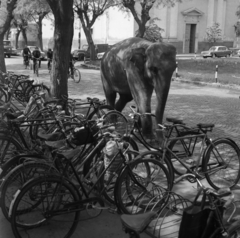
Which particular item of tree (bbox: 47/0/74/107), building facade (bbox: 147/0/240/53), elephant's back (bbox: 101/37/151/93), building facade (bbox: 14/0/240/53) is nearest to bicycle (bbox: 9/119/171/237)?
elephant's back (bbox: 101/37/151/93)

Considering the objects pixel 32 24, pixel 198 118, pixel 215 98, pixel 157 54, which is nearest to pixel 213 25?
pixel 32 24

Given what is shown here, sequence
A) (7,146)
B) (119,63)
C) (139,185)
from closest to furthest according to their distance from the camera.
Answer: (139,185) < (7,146) < (119,63)

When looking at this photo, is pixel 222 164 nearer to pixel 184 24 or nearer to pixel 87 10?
pixel 87 10

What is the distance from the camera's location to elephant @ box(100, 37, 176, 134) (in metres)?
6.76

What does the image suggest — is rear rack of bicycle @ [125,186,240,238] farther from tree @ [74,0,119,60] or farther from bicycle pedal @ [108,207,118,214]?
tree @ [74,0,119,60]

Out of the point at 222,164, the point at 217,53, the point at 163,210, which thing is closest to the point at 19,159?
the point at 163,210

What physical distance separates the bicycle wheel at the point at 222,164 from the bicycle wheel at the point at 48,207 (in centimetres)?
205

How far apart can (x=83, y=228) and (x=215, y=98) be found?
1086cm

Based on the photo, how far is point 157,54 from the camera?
685 cm

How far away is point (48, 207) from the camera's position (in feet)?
12.8

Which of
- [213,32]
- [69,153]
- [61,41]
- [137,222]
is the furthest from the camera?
[213,32]

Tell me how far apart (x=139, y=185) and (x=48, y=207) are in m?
1.08

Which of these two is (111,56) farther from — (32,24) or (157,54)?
(32,24)

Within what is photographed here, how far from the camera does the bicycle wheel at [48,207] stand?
3738 mm
